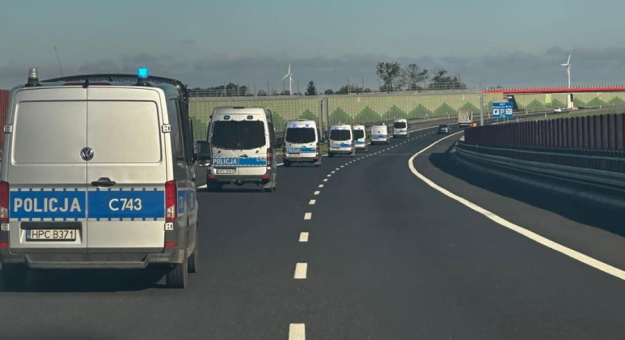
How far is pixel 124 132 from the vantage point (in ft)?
31.9

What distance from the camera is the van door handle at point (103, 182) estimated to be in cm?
964

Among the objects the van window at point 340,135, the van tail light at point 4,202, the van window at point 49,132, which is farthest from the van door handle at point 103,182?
the van window at point 340,135

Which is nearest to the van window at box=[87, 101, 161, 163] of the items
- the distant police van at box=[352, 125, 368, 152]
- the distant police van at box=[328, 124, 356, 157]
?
the distant police van at box=[328, 124, 356, 157]

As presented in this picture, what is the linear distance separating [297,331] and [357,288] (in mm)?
2404

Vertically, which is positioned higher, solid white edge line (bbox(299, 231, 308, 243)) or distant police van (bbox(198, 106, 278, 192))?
distant police van (bbox(198, 106, 278, 192))

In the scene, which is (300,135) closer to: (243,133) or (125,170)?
(243,133)

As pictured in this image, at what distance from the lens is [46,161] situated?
9.64 meters

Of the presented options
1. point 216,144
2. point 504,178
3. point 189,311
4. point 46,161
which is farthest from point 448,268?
point 504,178

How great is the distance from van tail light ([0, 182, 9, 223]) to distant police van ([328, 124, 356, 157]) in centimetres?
5575

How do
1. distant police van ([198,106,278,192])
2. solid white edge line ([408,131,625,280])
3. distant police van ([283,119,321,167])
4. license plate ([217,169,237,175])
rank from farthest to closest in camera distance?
distant police van ([283,119,321,167]) < license plate ([217,169,237,175]) < distant police van ([198,106,278,192]) < solid white edge line ([408,131,625,280])

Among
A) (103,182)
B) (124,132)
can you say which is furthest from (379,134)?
(103,182)

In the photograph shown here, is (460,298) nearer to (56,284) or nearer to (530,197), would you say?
(56,284)

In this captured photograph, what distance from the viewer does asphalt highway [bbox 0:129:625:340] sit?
8086 mm

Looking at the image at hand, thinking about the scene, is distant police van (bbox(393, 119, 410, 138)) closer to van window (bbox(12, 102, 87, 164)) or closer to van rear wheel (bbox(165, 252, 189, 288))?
van rear wheel (bbox(165, 252, 189, 288))
